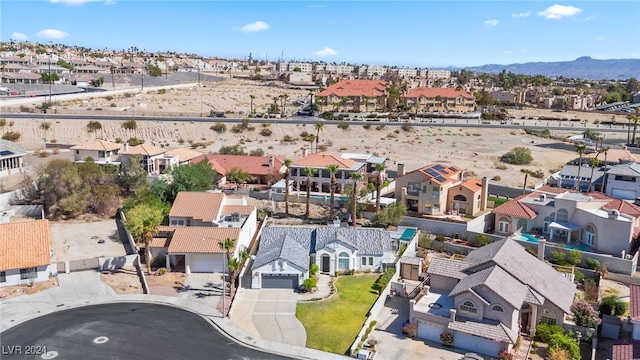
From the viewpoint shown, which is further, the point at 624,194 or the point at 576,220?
the point at 624,194

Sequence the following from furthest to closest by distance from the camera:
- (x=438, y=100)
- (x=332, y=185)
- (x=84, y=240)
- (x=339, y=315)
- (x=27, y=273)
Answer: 1. (x=438, y=100)
2. (x=332, y=185)
3. (x=84, y=240)
4. (x=27, y=273)
5. (x=339, y=315)

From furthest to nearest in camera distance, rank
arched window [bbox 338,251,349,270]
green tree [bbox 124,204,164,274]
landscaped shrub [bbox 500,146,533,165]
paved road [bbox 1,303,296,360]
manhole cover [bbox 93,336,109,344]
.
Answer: landscaped shrub [bbox 500,146,533,165]
arched window [bbox 338,251,349,270]
green tree [bbox 124,204,164,274]
manhole cover [bbox 93,336,109,344]
paved road [bbox 1,303,296,360]

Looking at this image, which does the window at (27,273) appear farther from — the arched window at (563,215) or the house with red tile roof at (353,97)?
the house with red tile roof at (353,97)

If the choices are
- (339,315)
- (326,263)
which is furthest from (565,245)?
(339,315)

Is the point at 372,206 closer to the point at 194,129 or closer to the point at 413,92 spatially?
the point at 194,129

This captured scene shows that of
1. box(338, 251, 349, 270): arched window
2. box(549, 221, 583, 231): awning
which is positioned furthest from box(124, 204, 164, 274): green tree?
box(549, 221, 583, 231): awning

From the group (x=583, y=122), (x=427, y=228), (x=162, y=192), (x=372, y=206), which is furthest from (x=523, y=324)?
(x=583, y=122)

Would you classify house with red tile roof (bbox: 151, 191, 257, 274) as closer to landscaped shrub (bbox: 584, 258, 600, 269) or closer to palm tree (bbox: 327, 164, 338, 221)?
palm tree (bbox: 327, 164, 338, 221)

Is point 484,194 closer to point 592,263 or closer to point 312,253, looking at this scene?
point 592,263
